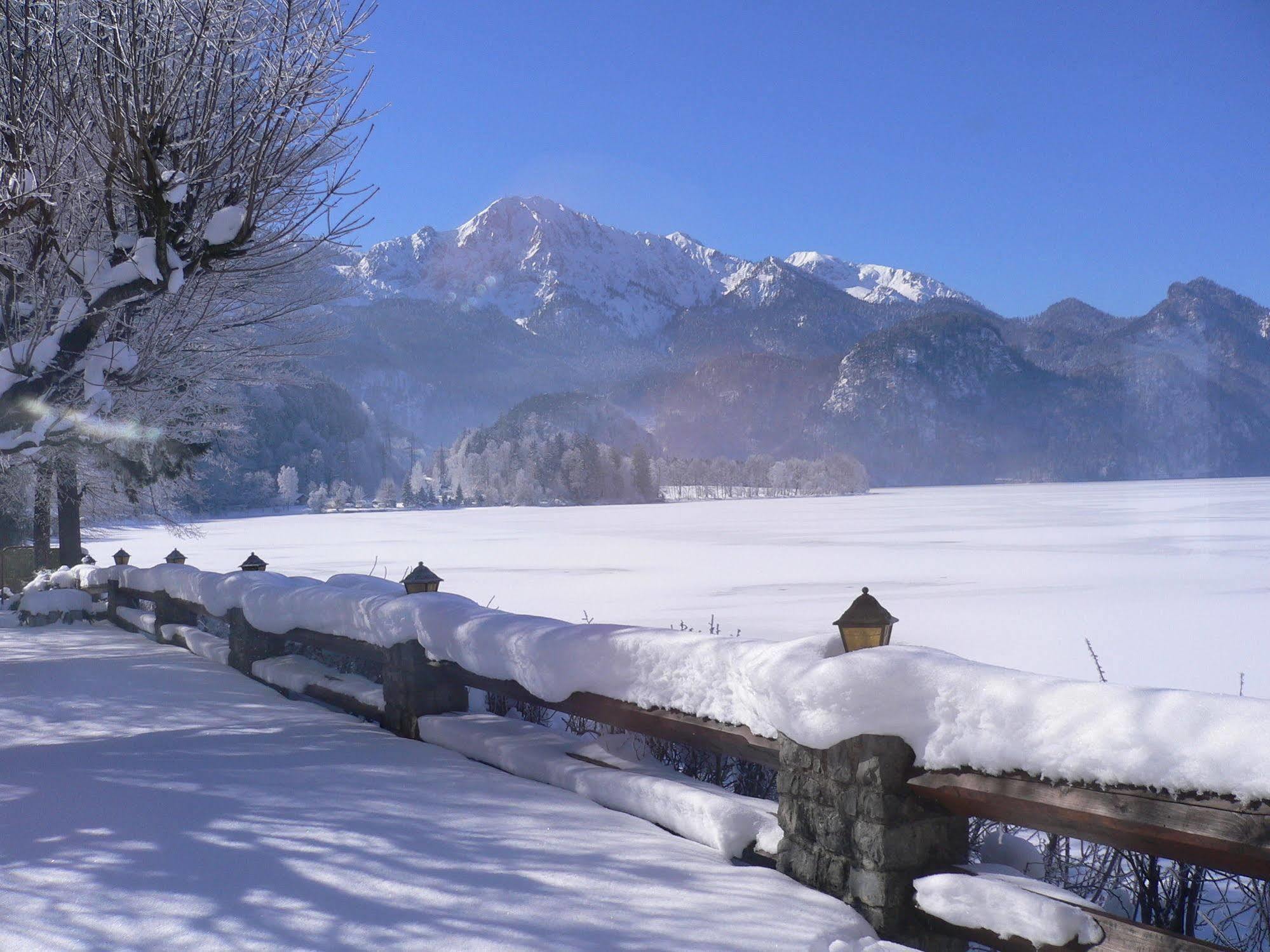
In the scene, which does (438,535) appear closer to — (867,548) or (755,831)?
(867,548)

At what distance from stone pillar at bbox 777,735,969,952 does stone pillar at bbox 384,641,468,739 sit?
2904 mm

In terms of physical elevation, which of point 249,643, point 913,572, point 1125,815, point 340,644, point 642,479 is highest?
point 642,479

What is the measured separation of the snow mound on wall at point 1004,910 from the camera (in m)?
2.64

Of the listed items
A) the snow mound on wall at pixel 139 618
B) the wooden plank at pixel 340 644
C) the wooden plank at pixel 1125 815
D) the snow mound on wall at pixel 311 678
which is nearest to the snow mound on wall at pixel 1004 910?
the wooden plank at pixel 1125 815

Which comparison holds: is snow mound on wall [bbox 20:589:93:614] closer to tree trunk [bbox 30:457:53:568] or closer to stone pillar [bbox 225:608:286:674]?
tree trunk [bbox 30:457:53:568]

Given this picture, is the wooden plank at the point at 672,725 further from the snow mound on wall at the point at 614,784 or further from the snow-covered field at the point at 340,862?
the snow-covered field at the point at 340,862

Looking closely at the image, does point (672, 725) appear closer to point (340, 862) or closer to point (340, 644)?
point (340, 862)

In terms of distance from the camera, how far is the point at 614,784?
4297mm

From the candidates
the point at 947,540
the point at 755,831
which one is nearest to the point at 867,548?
the point at 947,540

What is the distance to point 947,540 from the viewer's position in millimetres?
32781

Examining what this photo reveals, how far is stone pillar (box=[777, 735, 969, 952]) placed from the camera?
3.06m

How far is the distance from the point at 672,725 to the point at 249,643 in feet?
17.3

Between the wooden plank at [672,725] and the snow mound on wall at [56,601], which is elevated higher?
the wooden plank at [672,725]

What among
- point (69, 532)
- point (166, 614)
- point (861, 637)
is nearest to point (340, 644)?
point (861, 637)
